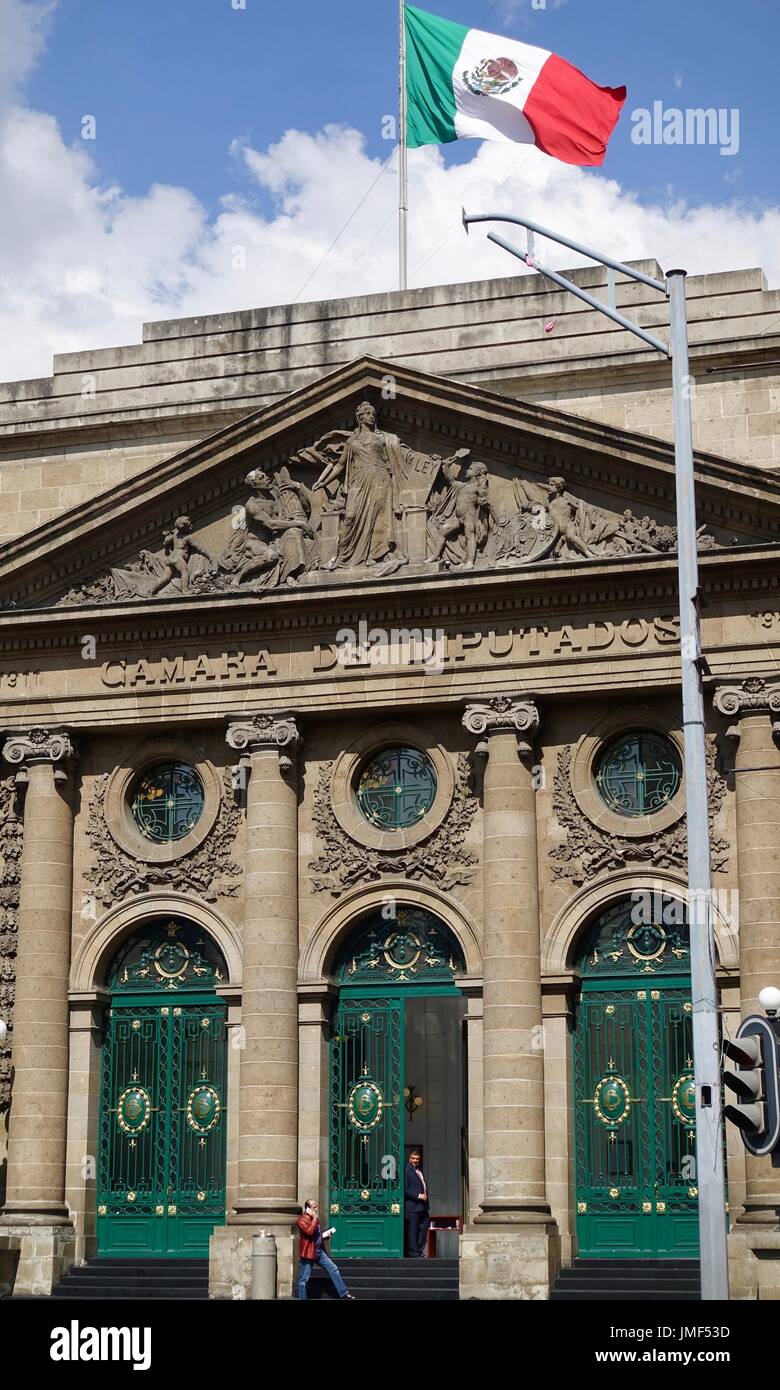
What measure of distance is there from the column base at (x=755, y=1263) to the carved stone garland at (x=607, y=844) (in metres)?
5.28

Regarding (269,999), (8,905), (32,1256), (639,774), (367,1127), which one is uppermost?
(639,774)

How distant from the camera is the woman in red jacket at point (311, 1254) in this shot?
27703mm

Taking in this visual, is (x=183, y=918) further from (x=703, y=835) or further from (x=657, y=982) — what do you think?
(x=703, y=835)

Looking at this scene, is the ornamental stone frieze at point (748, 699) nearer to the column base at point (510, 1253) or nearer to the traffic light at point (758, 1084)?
the column base at point (510, 1253)

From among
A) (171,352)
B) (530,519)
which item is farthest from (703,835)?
(171,352)

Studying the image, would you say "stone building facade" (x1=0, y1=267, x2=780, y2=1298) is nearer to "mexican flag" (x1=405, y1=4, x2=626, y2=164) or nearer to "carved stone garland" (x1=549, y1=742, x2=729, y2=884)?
"carved stone garland" (x1=549, y1=742, x2=729, y2=884)

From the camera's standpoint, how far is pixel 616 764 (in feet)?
A: 101

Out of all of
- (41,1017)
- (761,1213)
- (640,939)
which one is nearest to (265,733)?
(41,1017)

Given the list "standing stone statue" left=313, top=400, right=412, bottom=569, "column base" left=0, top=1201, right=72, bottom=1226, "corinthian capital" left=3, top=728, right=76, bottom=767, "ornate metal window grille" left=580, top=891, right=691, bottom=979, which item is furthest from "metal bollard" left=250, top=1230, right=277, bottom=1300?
"standing stone statue" left=313, top=400, right=412, bottom=569

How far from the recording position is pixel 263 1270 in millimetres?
27938

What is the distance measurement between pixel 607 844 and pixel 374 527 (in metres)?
6.11

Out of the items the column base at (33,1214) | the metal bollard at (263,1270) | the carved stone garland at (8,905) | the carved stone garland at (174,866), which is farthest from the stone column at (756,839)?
the carved stone garland at (8,905)

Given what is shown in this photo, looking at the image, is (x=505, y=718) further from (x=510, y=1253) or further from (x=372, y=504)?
(x=510, y=1253)
